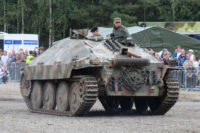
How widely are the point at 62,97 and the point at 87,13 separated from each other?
123 ft

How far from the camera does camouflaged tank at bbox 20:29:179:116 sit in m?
17.9

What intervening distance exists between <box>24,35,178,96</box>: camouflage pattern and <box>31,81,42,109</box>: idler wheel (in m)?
1.02

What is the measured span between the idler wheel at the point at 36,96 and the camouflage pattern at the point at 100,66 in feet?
3.34

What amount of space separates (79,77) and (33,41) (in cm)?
2796

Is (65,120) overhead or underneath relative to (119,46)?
underneath

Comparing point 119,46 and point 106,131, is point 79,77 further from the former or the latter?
point 106,131

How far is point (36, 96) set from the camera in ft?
70.0

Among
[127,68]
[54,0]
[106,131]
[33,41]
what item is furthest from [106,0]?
[106,131]

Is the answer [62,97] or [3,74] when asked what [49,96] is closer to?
[62,97]

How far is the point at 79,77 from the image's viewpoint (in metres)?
18.0

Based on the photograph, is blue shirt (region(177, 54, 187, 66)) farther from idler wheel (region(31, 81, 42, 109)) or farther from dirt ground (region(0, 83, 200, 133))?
idler wheel (region(31, 81, 42, 109))

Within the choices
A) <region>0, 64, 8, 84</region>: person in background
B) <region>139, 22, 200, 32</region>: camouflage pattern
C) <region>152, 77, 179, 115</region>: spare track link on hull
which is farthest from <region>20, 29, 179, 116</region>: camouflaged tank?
<region>139, 22, 200, 32</region>: camouflage pattern

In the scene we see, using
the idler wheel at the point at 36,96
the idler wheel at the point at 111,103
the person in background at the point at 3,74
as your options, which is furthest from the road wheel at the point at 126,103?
the person in background at the point at 3,74

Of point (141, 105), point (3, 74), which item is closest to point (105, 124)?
point (141, 105)
